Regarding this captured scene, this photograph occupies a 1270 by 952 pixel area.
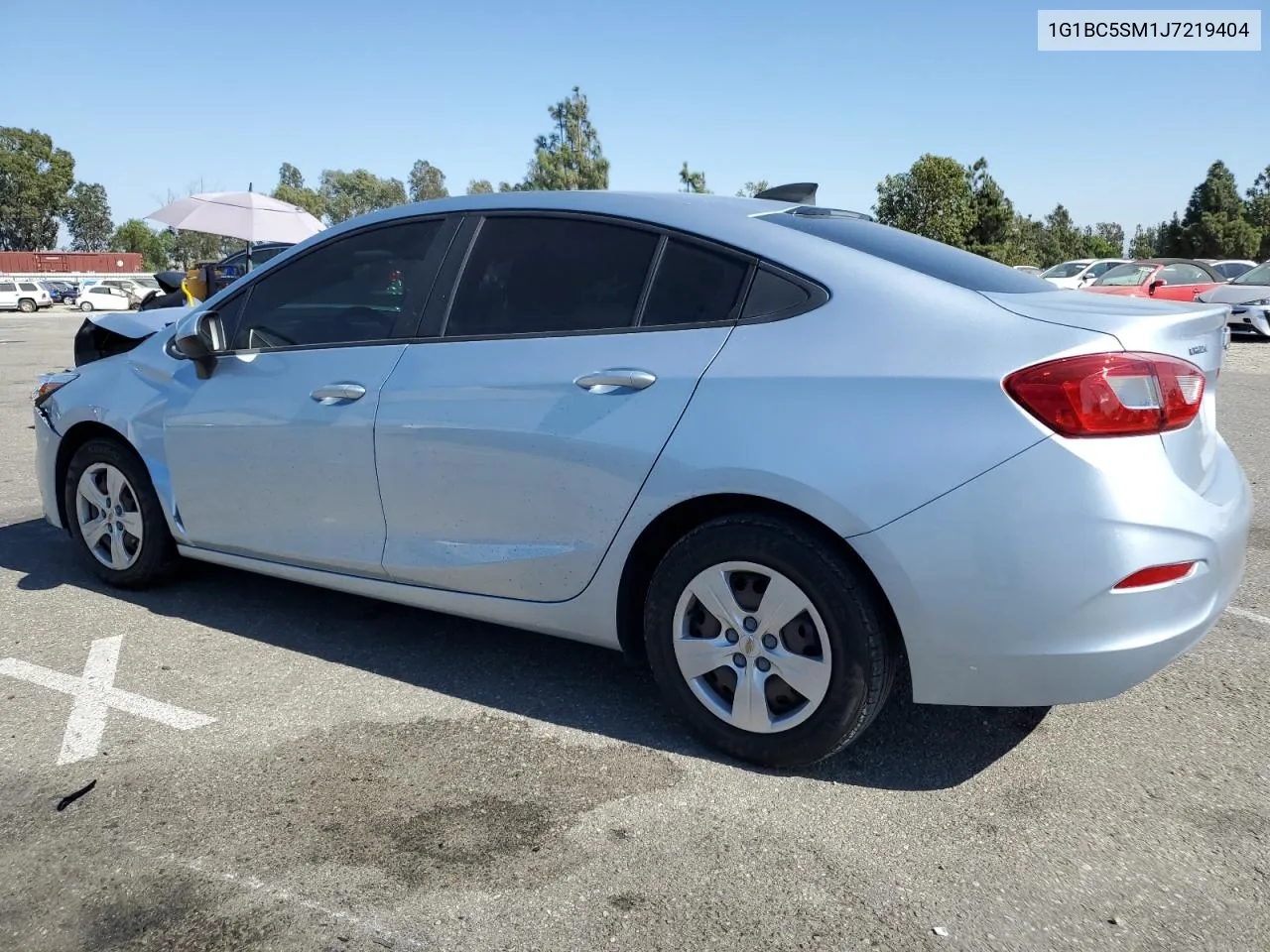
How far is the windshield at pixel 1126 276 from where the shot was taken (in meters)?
20.7

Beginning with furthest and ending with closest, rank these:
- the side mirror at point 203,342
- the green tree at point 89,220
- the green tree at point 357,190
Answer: the green tree at point 357,190 → the green tree at point 89,220 → the side mirror at point 203,342

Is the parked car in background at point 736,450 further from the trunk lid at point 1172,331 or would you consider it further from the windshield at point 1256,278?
the windshield at point 1256,278

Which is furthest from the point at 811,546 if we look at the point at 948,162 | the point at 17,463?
the point at 948,162

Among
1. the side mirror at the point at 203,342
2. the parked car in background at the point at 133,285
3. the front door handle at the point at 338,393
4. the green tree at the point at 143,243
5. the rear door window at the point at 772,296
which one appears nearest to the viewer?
the rear door window at the point at 772,296

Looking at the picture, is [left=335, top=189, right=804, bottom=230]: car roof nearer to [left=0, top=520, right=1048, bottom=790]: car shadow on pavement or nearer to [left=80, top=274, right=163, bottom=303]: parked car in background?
[left=0, top=520, right=1048, bottom=790]: car shadow on pavement

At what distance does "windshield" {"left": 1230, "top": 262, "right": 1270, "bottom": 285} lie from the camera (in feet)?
62.2

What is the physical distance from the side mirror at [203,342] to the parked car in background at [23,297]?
50.5 m

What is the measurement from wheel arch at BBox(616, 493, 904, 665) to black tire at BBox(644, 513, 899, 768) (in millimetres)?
22

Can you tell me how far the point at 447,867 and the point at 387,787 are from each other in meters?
0.46

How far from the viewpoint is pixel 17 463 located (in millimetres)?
7797

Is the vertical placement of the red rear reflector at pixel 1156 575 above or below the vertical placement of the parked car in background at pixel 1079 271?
below

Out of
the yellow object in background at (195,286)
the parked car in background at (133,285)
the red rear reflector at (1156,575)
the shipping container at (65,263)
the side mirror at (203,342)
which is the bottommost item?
the red rear reflector at (1156,575)

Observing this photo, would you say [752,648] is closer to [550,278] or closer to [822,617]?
[822,617]

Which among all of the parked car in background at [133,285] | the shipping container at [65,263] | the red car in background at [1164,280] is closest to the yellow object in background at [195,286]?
the red car in background at [1164,280]
